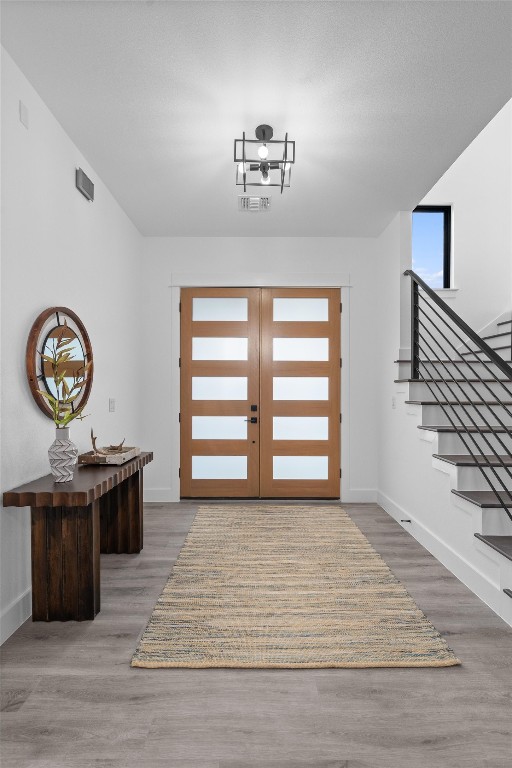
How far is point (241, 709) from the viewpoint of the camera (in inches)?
73.4

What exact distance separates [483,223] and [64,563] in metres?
5.22

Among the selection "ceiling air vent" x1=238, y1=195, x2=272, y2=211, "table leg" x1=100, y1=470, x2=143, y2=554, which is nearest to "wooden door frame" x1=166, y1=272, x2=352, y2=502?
"ceiling air vent" x1=238, y1=195, x2=272, y2=211

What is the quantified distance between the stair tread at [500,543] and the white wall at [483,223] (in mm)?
3171

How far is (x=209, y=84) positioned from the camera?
2613mm

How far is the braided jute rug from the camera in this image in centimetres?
221

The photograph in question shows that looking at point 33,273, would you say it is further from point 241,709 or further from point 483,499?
point 483,499

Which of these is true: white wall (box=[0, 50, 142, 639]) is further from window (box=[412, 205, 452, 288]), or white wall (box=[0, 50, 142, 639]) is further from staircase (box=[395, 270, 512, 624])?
window (box=[412, 205, 452, 288])

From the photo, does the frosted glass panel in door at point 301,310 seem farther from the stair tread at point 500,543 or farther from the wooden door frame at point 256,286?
the stair tread at point 500,543

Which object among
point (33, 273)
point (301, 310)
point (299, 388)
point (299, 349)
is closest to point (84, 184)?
point (33, 273)

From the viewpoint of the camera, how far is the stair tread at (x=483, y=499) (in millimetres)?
2725

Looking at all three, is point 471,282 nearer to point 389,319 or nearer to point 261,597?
point 389,319

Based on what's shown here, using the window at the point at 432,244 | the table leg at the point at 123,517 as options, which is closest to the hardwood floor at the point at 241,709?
the table leg at the point at 123,517

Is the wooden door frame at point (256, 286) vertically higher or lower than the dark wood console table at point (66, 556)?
higher

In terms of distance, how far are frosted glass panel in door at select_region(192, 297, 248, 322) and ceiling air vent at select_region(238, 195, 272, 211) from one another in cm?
170
